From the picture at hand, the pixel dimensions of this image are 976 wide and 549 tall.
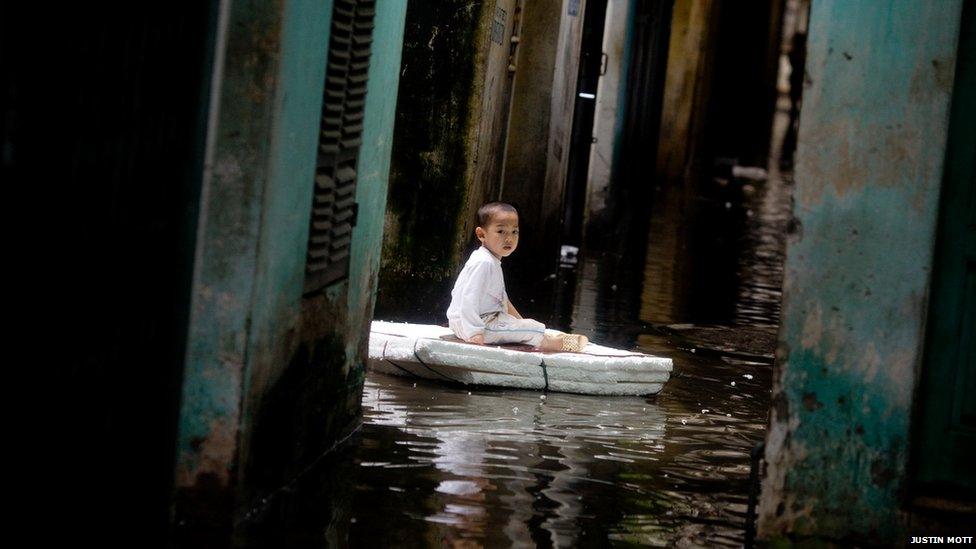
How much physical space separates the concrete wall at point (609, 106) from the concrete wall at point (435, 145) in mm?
6243

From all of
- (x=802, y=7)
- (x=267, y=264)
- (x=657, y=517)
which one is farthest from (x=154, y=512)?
(x=802, y=7)

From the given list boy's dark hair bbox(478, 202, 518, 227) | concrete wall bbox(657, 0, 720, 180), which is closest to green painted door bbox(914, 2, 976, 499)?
boy's dark hair bbox(478, 202, 518, 227)

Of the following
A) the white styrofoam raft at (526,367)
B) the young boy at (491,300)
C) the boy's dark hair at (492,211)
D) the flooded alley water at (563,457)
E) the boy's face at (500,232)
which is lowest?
the flooded alley water at (563,457)

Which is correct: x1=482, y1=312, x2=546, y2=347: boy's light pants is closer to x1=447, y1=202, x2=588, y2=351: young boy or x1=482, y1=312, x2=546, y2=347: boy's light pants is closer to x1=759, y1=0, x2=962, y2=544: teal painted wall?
x1=447, y1=202, x2=588, y2=351: young boy

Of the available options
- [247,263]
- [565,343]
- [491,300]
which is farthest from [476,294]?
[247,263]

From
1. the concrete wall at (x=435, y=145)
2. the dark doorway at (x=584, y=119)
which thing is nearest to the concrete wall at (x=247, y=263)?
the concrete wall at (x=435, y=145)

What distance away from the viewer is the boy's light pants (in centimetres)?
806

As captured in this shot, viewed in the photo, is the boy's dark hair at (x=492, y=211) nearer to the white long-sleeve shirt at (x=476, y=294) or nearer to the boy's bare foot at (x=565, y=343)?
the white long-sleeve shirt at (x=476, y=294)

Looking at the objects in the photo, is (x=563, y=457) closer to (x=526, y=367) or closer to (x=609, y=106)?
(x=526, y=367)

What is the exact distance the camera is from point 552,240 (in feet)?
42.6

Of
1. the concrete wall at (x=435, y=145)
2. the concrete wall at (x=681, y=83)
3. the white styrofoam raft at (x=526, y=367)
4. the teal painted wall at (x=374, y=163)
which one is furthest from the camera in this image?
the concrete wall at (x=681, y=83)

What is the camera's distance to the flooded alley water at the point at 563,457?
17.0 feet

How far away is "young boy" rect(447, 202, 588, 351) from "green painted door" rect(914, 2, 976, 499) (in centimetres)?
345

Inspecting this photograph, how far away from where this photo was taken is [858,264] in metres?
4.76
